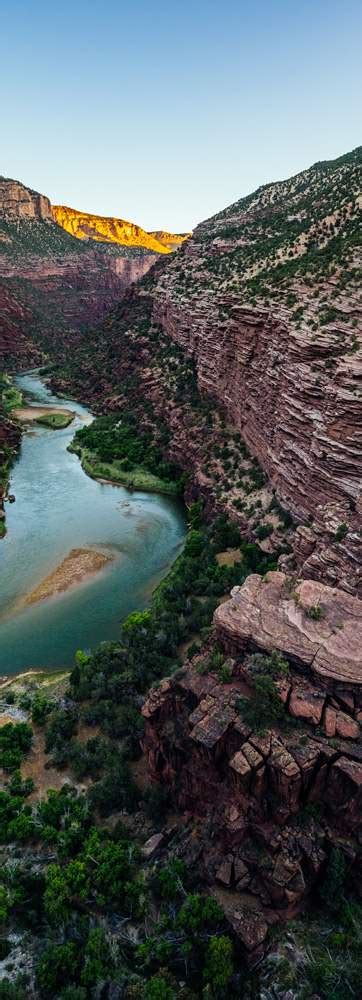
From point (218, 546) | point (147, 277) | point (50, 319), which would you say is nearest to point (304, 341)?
point (218, 546)

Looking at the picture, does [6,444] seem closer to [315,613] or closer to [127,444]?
[127,444]

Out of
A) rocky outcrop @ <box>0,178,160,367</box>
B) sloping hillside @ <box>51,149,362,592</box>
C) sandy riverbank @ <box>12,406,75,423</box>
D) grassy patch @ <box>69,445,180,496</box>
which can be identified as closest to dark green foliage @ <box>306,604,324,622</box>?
sloping hillside @ <box>51,149,362,592</box>

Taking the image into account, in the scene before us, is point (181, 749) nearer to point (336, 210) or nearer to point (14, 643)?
point (14, 643)

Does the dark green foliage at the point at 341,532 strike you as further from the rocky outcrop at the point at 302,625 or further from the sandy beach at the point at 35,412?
the sandy beach at the point at 35,412

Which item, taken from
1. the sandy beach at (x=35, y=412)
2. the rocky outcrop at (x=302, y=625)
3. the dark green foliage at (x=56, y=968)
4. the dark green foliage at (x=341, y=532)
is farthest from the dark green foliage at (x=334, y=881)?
the sandy beach at (x=35, y=412)

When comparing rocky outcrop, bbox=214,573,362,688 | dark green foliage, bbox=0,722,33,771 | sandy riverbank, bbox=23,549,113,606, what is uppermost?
rocky outcrop, bbox=214,573,362,688

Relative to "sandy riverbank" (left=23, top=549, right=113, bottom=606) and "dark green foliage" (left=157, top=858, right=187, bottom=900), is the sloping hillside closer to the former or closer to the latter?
"sandy riverbank" (left=23, top=549, right=113, bottom=606)
